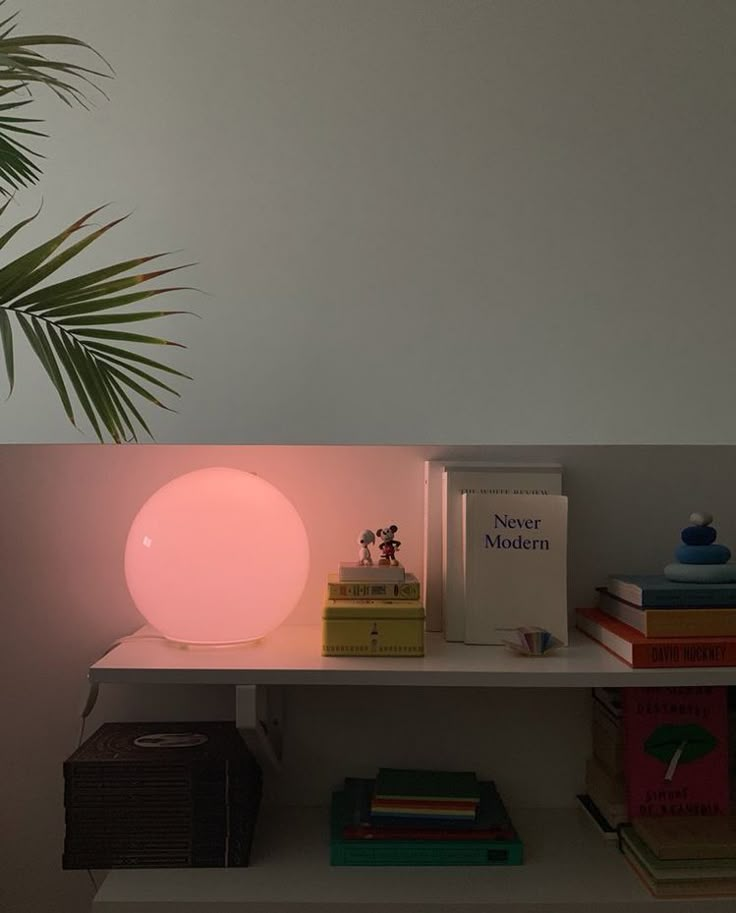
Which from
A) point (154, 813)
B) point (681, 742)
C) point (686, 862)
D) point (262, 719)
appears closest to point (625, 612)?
point (681, 742)

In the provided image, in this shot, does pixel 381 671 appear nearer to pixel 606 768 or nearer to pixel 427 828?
pixel 427 828

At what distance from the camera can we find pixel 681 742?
144 cm

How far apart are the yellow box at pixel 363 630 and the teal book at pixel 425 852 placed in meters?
0.28

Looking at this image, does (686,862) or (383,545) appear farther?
(383,545)

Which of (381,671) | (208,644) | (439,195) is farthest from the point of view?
(439,195)

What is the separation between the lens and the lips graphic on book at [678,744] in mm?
1430

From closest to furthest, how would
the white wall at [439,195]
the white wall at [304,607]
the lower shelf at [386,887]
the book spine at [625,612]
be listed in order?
the lower shelf at [386,887] → the book spine at [625,612] → the white wall at [304,607] → the white wall at [439,195]

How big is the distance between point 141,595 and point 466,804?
1.90ft

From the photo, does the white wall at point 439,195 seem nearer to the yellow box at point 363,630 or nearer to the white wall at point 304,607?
the white wall at point 304,607

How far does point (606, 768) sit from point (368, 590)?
0.50 metres

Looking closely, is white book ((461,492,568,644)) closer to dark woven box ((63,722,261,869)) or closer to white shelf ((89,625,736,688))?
white shelf ((89,625,736,688))

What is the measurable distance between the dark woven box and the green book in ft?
0.74

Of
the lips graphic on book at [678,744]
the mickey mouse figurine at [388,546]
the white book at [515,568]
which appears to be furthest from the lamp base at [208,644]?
the lips graphic on book at [678,744]

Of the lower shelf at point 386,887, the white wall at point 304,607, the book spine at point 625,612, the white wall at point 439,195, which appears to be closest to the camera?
the lower shelf at point 386,887
